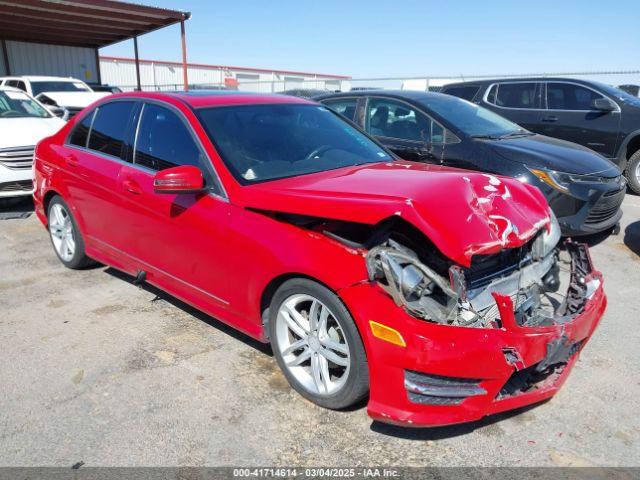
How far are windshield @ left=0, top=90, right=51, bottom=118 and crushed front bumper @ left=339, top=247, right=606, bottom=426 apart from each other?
7908mm

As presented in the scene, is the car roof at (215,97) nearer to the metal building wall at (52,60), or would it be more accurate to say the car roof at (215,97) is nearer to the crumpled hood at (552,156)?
the crumpled hood at (552,156)

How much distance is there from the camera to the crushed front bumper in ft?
7.22

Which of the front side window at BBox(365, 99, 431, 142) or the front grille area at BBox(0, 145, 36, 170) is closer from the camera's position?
the front side window at BBox(365, 99, 431, 142)

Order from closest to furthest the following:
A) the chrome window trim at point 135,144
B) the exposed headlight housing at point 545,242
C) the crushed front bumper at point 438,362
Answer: the crushed front bumper at point 438,362, the exposed headlight housing at point 545,242, the chrome window trim at point 135,144

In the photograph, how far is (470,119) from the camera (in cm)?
567

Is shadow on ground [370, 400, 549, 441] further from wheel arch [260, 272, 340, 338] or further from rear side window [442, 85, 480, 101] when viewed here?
rear side window [442, 85, 480, 101]

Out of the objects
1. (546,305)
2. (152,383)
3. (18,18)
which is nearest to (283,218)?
(152,383)

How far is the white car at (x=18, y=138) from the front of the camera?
261 inches

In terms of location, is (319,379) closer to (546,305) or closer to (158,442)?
(158,442)

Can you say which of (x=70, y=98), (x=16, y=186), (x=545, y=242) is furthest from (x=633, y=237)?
(x=70, y=98)

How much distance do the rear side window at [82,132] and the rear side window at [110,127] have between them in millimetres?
96

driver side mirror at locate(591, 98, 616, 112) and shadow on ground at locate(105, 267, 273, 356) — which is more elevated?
driver side mirror at locate(591, 98, 616, 112)

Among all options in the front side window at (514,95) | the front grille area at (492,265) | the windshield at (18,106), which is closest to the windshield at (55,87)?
the windshield at (18,106)

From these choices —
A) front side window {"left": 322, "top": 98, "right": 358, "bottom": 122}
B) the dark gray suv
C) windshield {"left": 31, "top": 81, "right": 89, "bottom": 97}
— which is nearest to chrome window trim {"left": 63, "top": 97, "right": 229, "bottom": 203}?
front side window {"left": 322, "top": 98, "right": 358, "bottom": 122}
